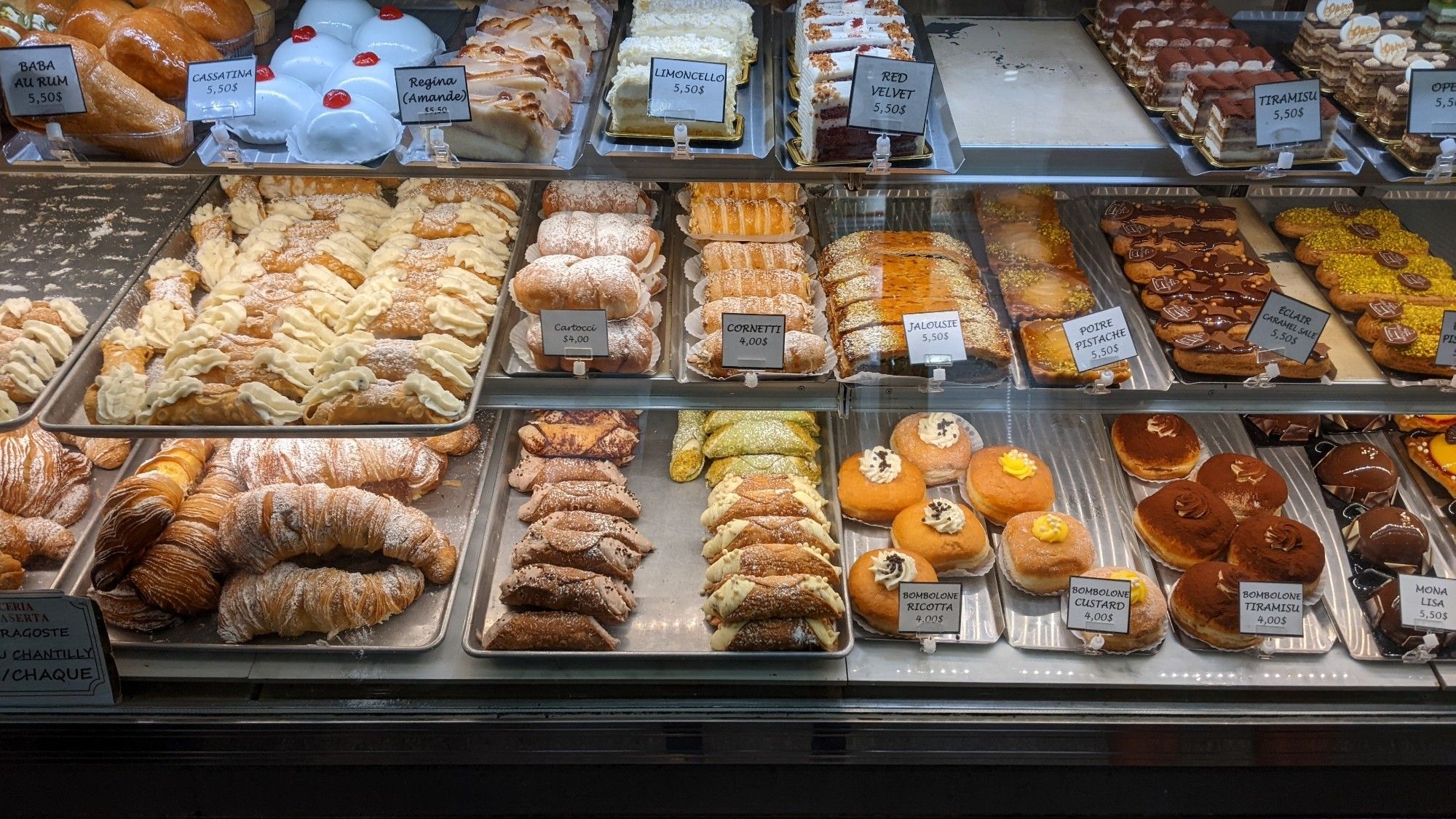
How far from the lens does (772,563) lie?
8.05 feet

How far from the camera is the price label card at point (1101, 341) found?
234 cm

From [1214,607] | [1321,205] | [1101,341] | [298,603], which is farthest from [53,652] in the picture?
[1321,205]

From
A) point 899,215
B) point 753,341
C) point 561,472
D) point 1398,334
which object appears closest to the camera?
point 753,341

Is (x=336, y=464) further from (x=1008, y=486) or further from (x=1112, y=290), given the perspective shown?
(x=1112, y=290)

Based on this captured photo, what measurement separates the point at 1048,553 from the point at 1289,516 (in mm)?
842

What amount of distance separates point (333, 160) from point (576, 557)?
1100 mm

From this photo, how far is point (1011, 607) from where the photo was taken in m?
2.58

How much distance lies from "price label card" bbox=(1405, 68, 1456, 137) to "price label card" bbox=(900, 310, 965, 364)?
3.45 ft

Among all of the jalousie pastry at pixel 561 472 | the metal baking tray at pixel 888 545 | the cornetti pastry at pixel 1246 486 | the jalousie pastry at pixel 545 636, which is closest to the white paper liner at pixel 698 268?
the metal baking tray at pixel 888 545

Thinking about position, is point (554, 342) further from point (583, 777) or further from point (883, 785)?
point (883, 785)

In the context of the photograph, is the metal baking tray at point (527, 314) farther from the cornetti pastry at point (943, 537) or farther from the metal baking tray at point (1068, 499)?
the metal baking tray at point (1068, 499)

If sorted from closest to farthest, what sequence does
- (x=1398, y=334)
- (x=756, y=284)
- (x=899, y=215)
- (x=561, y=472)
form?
(x=1398, y=334), (x=756, y=284), (x=561, y=472), (x=899, y=215)

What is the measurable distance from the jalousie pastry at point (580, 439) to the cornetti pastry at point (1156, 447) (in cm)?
147

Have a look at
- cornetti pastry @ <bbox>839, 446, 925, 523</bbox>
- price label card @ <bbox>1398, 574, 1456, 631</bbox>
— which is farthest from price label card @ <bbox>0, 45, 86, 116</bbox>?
price label card @ <bbox>1398, 574, 1456, 631</bbox>
